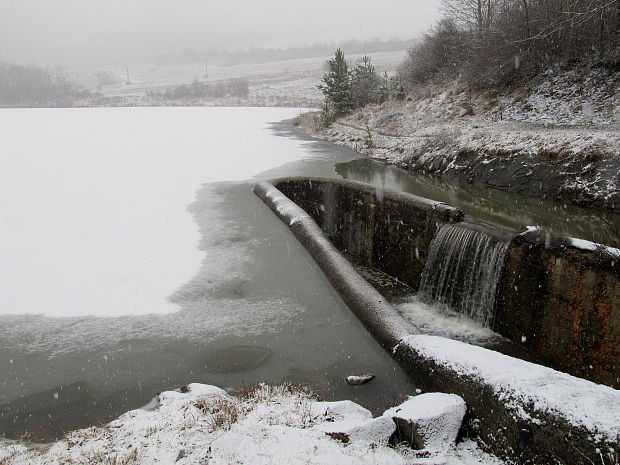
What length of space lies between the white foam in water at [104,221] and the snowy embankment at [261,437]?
9.19 feet

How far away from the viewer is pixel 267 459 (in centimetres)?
334

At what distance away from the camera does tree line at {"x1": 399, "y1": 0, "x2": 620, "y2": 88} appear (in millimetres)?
19388

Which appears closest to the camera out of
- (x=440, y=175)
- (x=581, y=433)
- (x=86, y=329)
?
(x=581, y=433)

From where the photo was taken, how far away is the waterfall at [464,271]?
25.0 ft

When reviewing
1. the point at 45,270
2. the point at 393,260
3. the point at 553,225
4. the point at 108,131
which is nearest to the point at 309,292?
the point at 393,260

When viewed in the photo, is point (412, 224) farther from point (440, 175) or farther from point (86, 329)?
point (440, 175)

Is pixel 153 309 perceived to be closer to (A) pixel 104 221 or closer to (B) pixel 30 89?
(A) pixel 104 221

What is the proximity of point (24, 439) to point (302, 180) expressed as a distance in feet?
35.5

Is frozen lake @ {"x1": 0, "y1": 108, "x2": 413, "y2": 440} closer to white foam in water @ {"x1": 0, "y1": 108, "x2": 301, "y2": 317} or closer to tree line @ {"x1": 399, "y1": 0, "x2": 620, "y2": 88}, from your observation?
white foam in water @ {"x1": 0, "y1": 108, "x2": 301, "y2": 317}

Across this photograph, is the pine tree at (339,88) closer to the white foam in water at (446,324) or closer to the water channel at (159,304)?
the water channel at (159,304)

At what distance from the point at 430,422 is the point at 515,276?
4.25m

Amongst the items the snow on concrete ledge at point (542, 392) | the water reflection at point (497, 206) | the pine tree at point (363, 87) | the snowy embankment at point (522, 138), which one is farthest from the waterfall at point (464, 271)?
the pine tree at point (363, 87)

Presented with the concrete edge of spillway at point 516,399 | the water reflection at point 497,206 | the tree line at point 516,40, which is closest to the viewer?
the concrete edge of spillway at point 516,399

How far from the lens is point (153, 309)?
268 inches
